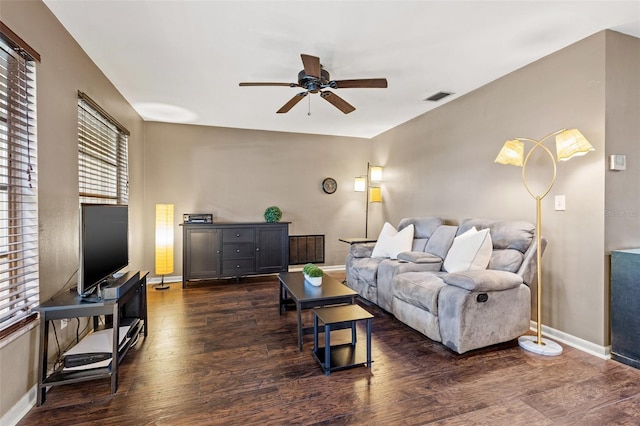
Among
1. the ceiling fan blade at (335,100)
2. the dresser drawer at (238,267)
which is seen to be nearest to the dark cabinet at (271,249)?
the dresser drawer at (238,267)

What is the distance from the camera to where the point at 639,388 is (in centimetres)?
206

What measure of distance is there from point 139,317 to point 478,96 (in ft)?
13.7

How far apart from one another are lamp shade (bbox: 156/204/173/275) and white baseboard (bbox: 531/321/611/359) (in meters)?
4.59

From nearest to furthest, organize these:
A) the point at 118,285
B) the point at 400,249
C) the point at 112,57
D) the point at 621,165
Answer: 1. the point at 118,285
2. the point at 621,165
3. the point at 112,57
4. the point at 400,249

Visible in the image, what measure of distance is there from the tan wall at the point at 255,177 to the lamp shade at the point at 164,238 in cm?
37

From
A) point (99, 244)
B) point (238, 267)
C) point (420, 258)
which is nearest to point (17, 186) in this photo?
point (99, 244)

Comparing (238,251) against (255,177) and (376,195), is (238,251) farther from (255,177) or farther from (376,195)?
(376,195)

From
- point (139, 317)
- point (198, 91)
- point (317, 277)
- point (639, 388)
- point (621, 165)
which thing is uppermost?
point (198, 91)

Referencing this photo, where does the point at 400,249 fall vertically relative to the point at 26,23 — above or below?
below

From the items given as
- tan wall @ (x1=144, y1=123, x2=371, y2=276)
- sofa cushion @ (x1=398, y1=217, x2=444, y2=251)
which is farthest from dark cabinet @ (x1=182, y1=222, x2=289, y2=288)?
sofa cushion @ (x1=398, y1=217, x2=444, y2=251)

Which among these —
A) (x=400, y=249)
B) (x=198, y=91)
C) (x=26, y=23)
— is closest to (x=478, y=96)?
(x=400, y=249)

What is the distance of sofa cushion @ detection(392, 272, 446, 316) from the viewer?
2.65 m

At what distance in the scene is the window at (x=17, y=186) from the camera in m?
1.76

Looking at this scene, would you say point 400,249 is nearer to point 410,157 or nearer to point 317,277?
point 317,277
